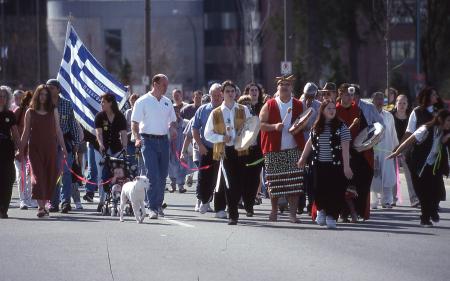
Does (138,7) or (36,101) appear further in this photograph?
(138,7)

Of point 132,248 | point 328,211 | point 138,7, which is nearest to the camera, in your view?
point 132,248

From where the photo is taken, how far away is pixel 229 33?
102562mm

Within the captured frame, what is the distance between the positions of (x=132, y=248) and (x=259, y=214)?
4.93 metres

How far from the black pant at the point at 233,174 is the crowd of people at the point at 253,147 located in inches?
0.5

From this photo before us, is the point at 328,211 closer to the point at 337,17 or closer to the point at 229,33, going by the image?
the point at 337,17

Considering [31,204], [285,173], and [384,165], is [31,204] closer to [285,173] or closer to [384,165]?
[285,173]

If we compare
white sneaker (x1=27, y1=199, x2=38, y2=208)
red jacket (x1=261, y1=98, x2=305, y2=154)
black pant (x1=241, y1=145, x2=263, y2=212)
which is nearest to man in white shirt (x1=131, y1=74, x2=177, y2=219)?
black pant (x1=241, y1=145, x2=263, y2=212)

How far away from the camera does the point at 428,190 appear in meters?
16.0

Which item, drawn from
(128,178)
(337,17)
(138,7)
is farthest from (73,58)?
(138,7)

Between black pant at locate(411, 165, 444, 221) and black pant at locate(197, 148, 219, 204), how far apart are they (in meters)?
3.40

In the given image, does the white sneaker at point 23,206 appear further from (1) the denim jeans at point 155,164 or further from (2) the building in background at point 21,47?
(2) the building in background at point 21,47

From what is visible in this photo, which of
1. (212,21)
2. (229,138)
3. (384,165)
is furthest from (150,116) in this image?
(212,21)

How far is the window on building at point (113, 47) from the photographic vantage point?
10000cm

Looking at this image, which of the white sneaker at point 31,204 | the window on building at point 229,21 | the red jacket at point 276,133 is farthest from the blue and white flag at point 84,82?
the window on building at point 229,21
